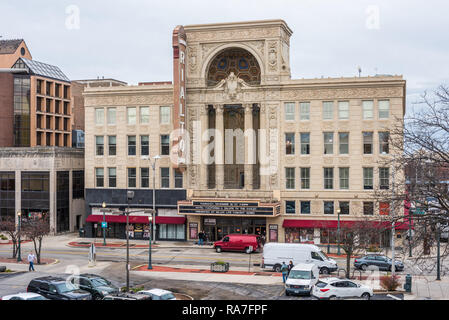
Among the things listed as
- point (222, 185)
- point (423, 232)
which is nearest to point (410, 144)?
point (423, 232)

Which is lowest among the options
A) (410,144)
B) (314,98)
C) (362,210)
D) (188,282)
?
(188,282)

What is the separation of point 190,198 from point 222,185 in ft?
12.8

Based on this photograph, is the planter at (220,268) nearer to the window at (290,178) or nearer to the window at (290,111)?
the window at (290,178)

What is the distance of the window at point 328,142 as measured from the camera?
55.1 m

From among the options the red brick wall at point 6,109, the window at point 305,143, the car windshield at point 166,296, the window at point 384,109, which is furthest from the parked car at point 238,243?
the red brick wall at point 6,109

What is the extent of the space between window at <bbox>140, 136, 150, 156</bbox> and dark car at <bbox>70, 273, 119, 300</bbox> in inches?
1166

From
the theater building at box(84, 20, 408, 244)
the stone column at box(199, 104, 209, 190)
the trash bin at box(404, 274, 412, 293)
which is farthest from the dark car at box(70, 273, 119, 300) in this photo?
the stone column at box(199, 104, 209, 190)

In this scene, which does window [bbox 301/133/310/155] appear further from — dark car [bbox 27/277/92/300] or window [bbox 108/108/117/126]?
dark car [bbox 27/277/92/300]

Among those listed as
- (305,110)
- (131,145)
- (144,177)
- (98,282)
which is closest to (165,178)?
(144,177)

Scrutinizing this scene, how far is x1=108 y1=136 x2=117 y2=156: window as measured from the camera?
2424 inches

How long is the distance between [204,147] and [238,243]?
1277 centimetres

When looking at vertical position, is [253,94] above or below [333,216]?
above

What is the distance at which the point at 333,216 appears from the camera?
54.7 m

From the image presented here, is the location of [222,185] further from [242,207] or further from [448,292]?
[448,292]
